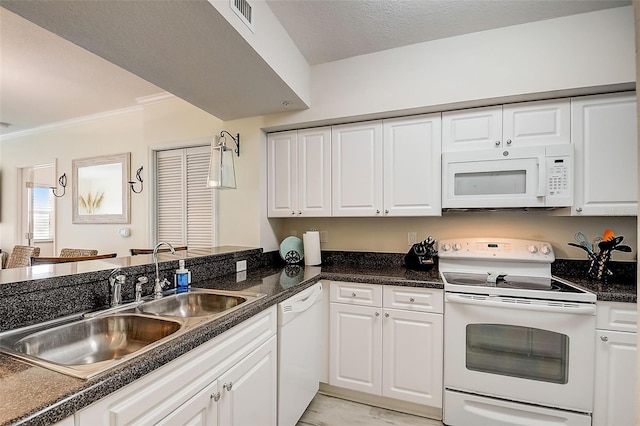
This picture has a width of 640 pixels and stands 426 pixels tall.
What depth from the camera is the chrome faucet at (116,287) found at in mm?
1325

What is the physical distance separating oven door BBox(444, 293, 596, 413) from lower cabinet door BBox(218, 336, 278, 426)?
1.13 m

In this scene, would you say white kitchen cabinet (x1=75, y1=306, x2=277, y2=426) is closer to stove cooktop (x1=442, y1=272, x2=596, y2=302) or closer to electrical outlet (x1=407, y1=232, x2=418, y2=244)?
stove cooktop (x1=442, y1=272, x2=596, y2=302)

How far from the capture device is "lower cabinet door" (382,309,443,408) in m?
1.92

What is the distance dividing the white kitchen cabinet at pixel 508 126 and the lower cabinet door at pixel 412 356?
1.28m

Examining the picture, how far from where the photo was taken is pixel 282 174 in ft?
8.84

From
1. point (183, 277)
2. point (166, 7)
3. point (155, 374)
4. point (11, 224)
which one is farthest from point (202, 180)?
point (11, 224)

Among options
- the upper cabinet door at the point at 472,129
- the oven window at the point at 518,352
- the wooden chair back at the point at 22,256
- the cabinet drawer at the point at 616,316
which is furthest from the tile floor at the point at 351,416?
the wooden chair back at the point at 22,256

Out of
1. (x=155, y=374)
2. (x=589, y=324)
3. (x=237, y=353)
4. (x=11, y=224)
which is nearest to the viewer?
(x=155, y=374)

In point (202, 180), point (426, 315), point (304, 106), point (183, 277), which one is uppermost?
point (304, 106)

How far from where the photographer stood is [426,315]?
194cm

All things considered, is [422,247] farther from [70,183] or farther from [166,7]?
[70,183]

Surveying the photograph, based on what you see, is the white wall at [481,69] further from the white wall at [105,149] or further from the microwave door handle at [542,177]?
the white wall at [105,149]

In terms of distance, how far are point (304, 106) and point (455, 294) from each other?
1.81 m

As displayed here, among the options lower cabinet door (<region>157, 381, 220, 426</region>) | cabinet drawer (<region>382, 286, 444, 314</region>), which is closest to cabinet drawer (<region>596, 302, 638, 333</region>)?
cabinet drawer (<region>382, 286, 444, 314</region>)
